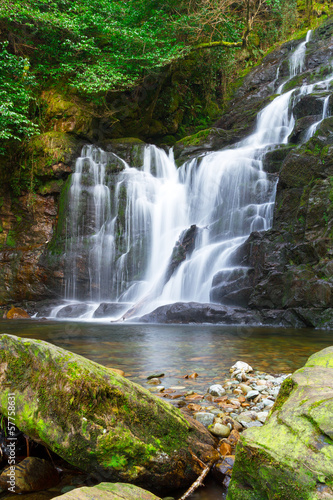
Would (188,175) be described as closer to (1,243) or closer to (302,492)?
(1,243)

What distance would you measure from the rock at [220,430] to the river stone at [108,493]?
100cm

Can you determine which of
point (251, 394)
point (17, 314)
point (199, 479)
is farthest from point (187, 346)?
point (17, 314)

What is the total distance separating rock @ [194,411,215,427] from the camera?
2877 millimetres

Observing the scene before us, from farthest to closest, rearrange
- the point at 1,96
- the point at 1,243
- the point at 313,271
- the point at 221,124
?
the point at 221,124
the point at 1,243
the point at 1,96
the point at 313,271

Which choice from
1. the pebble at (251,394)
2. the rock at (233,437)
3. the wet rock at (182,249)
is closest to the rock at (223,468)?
the rock at (233,437)

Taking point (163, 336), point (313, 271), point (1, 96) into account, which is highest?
point (1, 96)

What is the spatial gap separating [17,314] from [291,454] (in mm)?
13108

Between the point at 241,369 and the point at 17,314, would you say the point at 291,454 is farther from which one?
the point at 17,314

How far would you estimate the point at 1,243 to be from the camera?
51.3 ft

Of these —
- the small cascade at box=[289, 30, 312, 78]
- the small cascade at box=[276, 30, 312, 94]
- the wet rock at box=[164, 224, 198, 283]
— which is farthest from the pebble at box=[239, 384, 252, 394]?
the small cascade at box=[289, 30, 312, 78]

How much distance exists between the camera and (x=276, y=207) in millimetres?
11766

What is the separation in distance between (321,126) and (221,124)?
9.81 meters

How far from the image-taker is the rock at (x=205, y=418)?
2.88 metres

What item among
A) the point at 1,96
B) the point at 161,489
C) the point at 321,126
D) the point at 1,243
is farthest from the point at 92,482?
the point at 1,243
